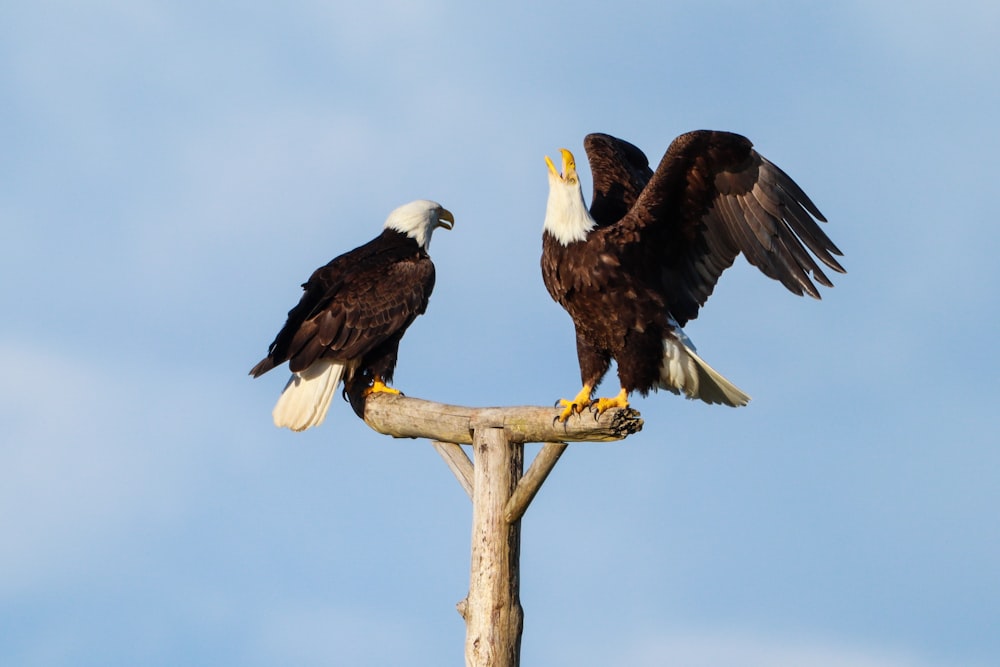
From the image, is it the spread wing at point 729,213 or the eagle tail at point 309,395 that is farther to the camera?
the eagle tail at point 309,395

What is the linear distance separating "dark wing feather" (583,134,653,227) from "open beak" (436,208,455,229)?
39.0 inches

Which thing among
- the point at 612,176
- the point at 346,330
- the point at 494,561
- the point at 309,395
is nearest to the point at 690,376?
the point at 494,561

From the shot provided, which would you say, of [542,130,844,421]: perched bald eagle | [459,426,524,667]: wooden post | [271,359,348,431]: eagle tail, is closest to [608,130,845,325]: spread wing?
[542,130,844,421]: perched bald eagle

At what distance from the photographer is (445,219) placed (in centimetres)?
807

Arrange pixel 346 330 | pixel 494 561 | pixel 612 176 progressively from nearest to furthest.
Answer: pixel 494 561 → pixel 346 330 → pixel 612 176

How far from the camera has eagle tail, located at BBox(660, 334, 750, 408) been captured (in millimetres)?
6086

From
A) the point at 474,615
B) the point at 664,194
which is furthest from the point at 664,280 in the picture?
the point at 474,615

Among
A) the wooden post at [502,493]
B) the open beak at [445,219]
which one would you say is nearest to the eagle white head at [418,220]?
the open beak at [445,219]

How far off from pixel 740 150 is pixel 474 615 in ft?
8.02

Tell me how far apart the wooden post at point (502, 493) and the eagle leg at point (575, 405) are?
0.13ft

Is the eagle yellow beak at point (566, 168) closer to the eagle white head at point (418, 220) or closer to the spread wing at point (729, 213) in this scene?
the spread wing at point (729, 213)

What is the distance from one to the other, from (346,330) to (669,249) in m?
1.76

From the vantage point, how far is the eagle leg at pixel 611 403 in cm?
579

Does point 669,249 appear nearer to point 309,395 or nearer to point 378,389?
point 378,389
